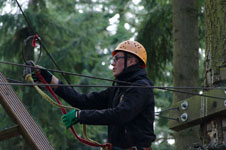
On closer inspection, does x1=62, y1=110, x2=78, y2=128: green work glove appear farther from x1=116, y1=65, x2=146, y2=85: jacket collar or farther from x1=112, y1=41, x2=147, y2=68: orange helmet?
x1=112, y1=41, x2=147, y2=68: orange helmet

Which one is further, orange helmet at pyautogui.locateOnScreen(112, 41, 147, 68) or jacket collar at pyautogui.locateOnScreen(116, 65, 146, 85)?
orange helmet at pyautogui.locateOnScreen(112, 41, 147, 68)

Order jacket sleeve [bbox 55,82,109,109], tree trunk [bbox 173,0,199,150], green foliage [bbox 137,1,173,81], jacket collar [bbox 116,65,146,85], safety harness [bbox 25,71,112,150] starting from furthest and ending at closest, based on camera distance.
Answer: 1. green foliage [bbox 137,1,173,81]
2. tree trunk [bbox 173,0,199,150]
3. jacket sleeve [bbox 55,82,109,109]
4. jacket collar [bbox 116,65,146,85]
5. safety harness [bbox 25,71,112,150]

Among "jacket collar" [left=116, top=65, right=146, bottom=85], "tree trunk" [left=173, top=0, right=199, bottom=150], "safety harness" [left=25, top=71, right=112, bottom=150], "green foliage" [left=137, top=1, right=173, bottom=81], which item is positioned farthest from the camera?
"green foliage" [left=137, top=1, right=173, bottom=81]

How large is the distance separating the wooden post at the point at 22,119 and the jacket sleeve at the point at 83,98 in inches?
26.6

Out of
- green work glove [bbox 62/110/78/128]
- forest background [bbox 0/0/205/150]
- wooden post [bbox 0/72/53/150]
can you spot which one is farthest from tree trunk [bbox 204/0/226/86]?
forest background [bbox 0/0/205/150]

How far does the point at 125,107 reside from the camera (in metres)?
4.70

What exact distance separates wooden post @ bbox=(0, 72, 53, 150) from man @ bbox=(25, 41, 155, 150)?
373mm

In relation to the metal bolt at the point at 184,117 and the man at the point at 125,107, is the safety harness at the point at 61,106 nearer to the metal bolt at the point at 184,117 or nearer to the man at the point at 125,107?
the man at the point at 125,107

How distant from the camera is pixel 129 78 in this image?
5.17m

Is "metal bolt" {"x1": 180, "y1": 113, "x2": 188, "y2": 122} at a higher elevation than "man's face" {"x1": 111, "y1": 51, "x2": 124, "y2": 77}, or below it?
below

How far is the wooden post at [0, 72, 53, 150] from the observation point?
4848 millimetres

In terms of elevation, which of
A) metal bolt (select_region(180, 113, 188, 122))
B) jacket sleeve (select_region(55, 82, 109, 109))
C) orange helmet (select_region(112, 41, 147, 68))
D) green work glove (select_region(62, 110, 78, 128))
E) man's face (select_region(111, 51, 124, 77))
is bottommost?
green work glove (select_region(62, 110, 78, 128))

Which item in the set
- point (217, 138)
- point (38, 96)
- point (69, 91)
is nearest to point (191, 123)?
point (217, 138)

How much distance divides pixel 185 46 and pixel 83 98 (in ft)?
10.1
